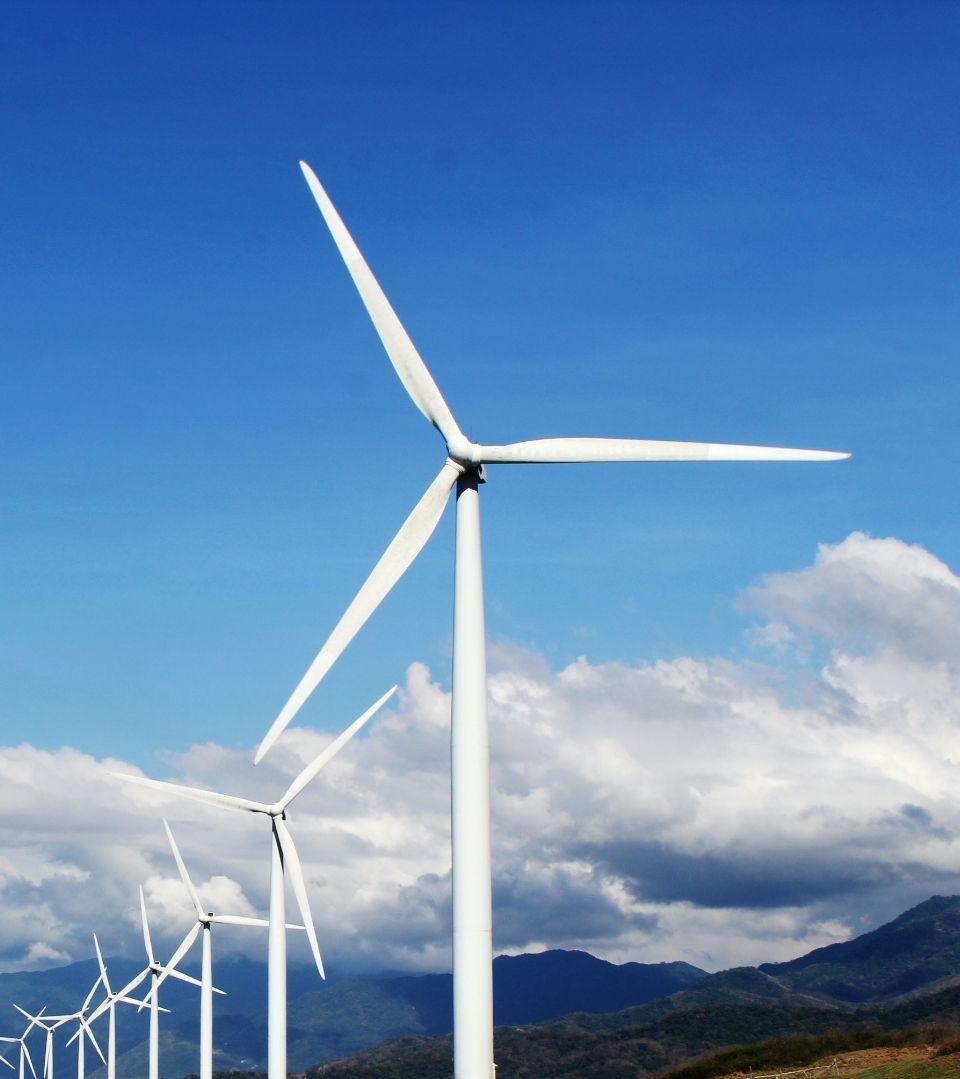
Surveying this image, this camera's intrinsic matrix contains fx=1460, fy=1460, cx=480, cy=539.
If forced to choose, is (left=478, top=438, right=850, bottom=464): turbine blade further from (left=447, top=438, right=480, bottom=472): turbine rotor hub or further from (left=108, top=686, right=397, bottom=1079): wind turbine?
(left=108, top=686, right=397, bottom=1079): wind turbine

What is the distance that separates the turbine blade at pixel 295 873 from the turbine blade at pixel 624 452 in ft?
150

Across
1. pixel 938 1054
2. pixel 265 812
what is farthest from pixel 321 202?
pixel 938 1054

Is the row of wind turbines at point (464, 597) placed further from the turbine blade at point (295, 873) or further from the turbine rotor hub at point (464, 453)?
the turbine blade at point (295, 873)

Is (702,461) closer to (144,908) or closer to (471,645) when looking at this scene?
(471,645)

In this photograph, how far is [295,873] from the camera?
8306 centimetres

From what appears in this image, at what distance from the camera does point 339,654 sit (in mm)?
43406

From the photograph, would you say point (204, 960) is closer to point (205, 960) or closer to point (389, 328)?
point (205, 960)

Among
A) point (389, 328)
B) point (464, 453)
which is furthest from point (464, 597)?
point (389, 328)

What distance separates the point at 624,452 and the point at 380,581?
27.4ft

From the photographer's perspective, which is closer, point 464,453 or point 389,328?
point 464,453

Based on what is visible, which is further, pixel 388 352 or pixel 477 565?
pixel 388 352

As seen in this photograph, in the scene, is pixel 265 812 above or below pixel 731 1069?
above

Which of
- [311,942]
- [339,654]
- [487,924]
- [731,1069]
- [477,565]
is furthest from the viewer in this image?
[731,1069]

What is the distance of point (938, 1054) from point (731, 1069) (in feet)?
146
